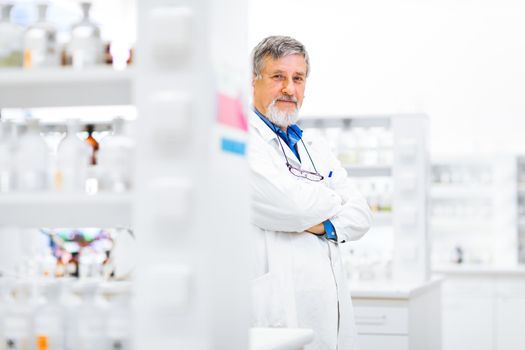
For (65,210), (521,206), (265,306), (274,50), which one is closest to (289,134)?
(274,50)

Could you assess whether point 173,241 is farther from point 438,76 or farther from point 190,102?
point 438,76

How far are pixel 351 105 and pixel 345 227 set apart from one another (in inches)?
324

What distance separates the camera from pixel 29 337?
2590 millimetres

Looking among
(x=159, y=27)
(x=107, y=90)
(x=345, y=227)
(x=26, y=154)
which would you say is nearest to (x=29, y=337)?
(x=26, y=154)

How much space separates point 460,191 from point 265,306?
8.03 metres

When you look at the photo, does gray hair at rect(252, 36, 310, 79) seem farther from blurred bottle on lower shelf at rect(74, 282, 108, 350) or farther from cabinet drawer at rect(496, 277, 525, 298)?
cabinet drawer at rect(496, 277, 525, 298)

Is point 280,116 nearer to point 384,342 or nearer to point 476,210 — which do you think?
point 384,342

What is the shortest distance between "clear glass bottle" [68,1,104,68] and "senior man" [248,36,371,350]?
101 cm

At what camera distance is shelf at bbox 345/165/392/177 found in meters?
6.94

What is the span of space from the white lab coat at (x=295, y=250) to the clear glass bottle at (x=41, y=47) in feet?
3.43

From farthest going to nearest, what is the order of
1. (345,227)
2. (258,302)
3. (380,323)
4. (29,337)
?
(380,323)
(345,227)
(258,302)
(29,337)

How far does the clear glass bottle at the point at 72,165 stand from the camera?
2576 mm

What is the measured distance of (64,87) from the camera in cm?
269

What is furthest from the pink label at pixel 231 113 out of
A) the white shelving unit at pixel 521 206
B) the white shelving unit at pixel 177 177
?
the white shelving unit at pixel 521 206
